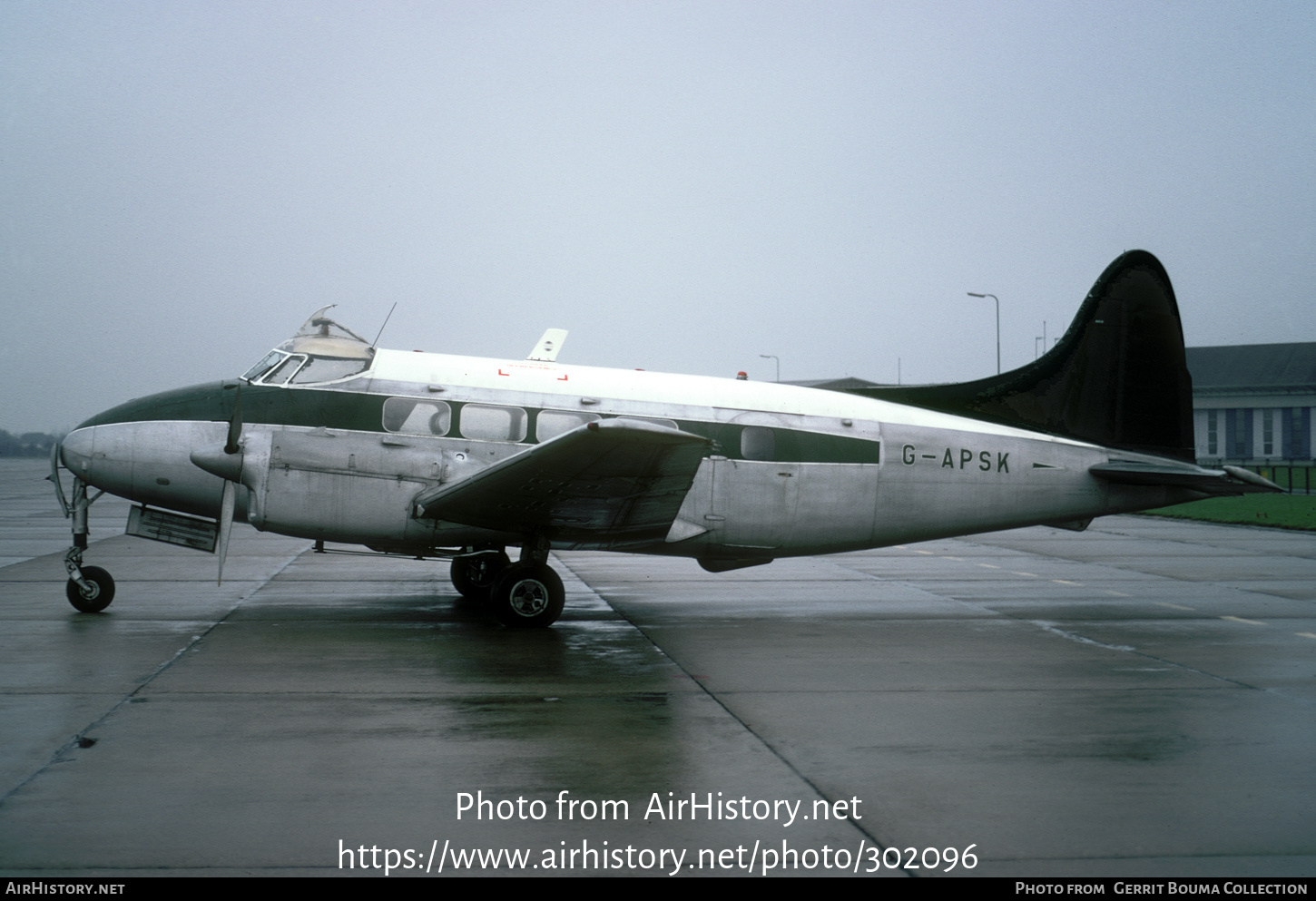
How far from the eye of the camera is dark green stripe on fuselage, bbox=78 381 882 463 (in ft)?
41.9

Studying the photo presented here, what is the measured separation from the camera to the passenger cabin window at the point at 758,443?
13.6 m

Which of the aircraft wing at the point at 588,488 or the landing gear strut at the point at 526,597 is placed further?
the landing gear strut at the point at 526,597

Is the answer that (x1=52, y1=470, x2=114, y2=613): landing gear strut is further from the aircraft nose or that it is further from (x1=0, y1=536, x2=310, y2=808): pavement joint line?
(x1=0, y1=536, x2=310, y2=808): pavement joint line

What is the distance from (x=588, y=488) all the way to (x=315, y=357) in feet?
12.9

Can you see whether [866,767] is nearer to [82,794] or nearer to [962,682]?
[962,682]

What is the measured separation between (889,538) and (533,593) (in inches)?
189

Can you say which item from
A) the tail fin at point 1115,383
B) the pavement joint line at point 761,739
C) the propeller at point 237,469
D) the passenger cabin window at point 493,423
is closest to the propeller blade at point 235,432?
the propeller at point 237,469

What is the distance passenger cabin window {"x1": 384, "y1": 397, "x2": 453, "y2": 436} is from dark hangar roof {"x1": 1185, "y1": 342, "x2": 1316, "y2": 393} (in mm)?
104266

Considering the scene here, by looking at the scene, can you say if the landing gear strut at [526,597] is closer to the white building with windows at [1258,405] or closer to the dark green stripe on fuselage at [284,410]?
the dark green stripe on fuselage at [284,410]

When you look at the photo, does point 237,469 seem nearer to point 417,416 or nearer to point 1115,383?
point 417,416

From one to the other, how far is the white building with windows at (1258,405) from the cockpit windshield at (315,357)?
322ft

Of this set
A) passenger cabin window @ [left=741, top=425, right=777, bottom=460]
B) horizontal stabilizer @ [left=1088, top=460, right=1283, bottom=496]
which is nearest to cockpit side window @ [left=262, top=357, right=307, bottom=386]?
passenger cabin window @ [left=741, top=425, right=777, bottom=460]

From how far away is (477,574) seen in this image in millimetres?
14812

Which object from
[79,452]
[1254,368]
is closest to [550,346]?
[79,452]
